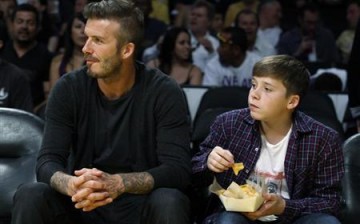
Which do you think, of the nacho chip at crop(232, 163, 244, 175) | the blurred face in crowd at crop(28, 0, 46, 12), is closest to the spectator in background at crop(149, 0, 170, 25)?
the blurred face in crowd at crop(28, 0, 46, 12)

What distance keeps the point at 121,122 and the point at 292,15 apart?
241 inches

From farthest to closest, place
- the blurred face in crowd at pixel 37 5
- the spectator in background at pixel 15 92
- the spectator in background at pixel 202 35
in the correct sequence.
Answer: the blurred face in crowd at pixel 37 5 → the spectator in background at pixel 202 35 → the spectator in background at pixel 15 92

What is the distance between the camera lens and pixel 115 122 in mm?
3461

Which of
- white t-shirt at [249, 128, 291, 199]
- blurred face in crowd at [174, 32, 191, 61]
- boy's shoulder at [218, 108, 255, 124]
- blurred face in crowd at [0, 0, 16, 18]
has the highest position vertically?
blurred face in crowd at [0, 0, 16, 18]

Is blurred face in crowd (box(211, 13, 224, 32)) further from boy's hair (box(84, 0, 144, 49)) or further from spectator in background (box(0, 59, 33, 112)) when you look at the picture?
boy's hair (box(84, 0, 144, 49))

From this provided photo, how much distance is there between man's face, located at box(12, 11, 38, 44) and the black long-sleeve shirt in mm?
3117

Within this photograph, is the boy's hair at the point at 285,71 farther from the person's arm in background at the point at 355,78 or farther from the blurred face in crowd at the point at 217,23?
the blurred face in crowd at the point at 217,23

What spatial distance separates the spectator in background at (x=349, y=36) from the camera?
26.8ft

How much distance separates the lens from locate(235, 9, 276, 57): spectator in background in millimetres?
7285

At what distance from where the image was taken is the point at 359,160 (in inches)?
148

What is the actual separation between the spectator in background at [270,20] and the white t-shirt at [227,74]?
1.70m

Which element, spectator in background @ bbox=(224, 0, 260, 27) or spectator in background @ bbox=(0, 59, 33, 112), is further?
spectator in background @ bbox=(224, 0, 260, 27)

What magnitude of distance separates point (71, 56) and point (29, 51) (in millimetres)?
432

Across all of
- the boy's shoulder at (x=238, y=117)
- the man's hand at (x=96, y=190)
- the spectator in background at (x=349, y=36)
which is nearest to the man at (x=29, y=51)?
the boy's shoulder at (x=238, y=117)
